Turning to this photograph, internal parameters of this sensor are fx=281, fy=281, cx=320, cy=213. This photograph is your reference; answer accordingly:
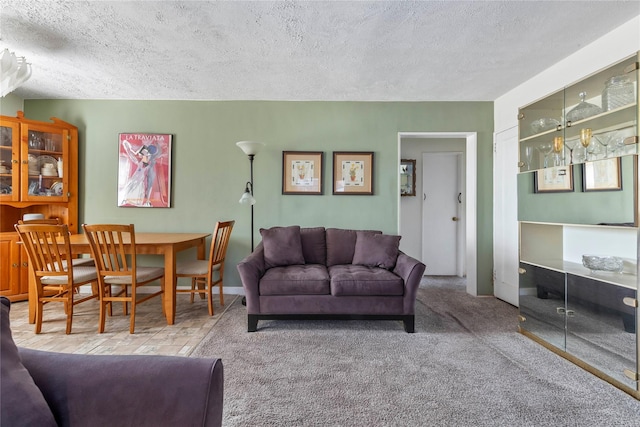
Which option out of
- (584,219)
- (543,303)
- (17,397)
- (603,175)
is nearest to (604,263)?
(584,219)

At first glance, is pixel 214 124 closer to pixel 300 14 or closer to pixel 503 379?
pixel 300 14

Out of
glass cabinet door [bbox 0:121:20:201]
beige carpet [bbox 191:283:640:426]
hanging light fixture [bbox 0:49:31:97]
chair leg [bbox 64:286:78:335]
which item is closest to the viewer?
beige carpet [bbox 191:283:640:426]

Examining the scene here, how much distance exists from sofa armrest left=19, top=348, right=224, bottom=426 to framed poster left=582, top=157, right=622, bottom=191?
2.44m

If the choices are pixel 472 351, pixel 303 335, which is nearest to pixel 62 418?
pixel 303 335

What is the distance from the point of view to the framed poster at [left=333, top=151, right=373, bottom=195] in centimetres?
353

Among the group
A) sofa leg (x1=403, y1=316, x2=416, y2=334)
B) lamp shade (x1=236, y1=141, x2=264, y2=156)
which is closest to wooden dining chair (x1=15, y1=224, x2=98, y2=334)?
lamp shade (x1=236, y1=141, x2=264, y2=156)

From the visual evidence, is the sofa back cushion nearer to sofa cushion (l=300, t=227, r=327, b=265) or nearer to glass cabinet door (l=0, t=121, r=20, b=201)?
sofa cushion (l=300, t=227, r=327, b=265)

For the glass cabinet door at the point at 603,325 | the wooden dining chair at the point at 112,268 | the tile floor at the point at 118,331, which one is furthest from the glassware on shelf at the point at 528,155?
the wooden dining chair at the point at 112,268

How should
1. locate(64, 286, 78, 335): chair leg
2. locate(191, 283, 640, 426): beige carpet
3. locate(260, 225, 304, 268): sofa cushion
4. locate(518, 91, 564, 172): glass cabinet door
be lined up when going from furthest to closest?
locate(260, 225, 304, 268): sofa cushion, locate(64, 286, 78, 335): chair leg, locate(518, 91, 564, 172): glass cabinet door, locate(191, 283, 640, 426): beige carpet

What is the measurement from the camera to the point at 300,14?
6.44 feet

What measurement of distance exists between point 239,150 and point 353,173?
1464 mm

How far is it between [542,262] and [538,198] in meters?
0.52

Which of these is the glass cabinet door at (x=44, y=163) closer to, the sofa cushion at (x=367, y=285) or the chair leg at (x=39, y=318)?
the chair leg at (x=39, y=318)

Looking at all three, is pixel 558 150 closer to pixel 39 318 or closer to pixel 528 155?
pixel 528 155
